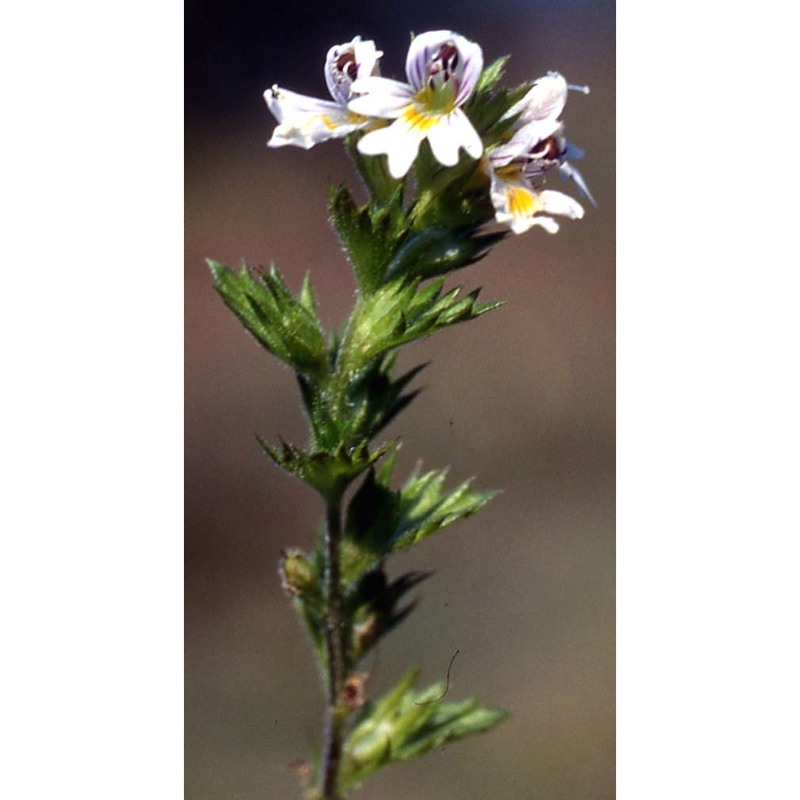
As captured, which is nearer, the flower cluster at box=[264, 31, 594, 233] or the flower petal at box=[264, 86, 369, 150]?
the flower cluster at box=[264, 31, 594, 233]

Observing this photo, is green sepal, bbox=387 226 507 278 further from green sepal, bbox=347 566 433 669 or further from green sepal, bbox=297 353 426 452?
green sepal, bbox=347 566 433 669

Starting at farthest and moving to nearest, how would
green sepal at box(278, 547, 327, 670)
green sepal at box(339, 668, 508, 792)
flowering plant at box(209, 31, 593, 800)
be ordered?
green sepal at box(339, 668, 508, 792) < green sepal at box(278, 547, 327, 670) < flowering plant at box(209, 31, 593, 800)

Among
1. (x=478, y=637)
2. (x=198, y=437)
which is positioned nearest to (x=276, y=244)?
(x=198, y=437)

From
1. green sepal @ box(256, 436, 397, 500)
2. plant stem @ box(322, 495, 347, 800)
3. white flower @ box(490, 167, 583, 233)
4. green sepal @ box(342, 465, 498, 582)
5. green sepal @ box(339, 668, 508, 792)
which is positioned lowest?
green sepal @ box(339, 668, 508, 792)

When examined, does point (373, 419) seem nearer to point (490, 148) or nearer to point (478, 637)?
point (490, 148)

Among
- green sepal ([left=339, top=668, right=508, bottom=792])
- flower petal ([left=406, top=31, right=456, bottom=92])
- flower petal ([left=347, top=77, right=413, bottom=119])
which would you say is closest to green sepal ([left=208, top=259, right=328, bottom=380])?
flower petal ([left=347, top=77, right=413, bottom=119])

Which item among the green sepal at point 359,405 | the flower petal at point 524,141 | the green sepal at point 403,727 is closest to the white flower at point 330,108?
the flower petal at point 524,141

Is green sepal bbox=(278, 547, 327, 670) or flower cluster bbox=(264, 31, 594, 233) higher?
flower cluster bbox=(264, 31, 594, 233)
